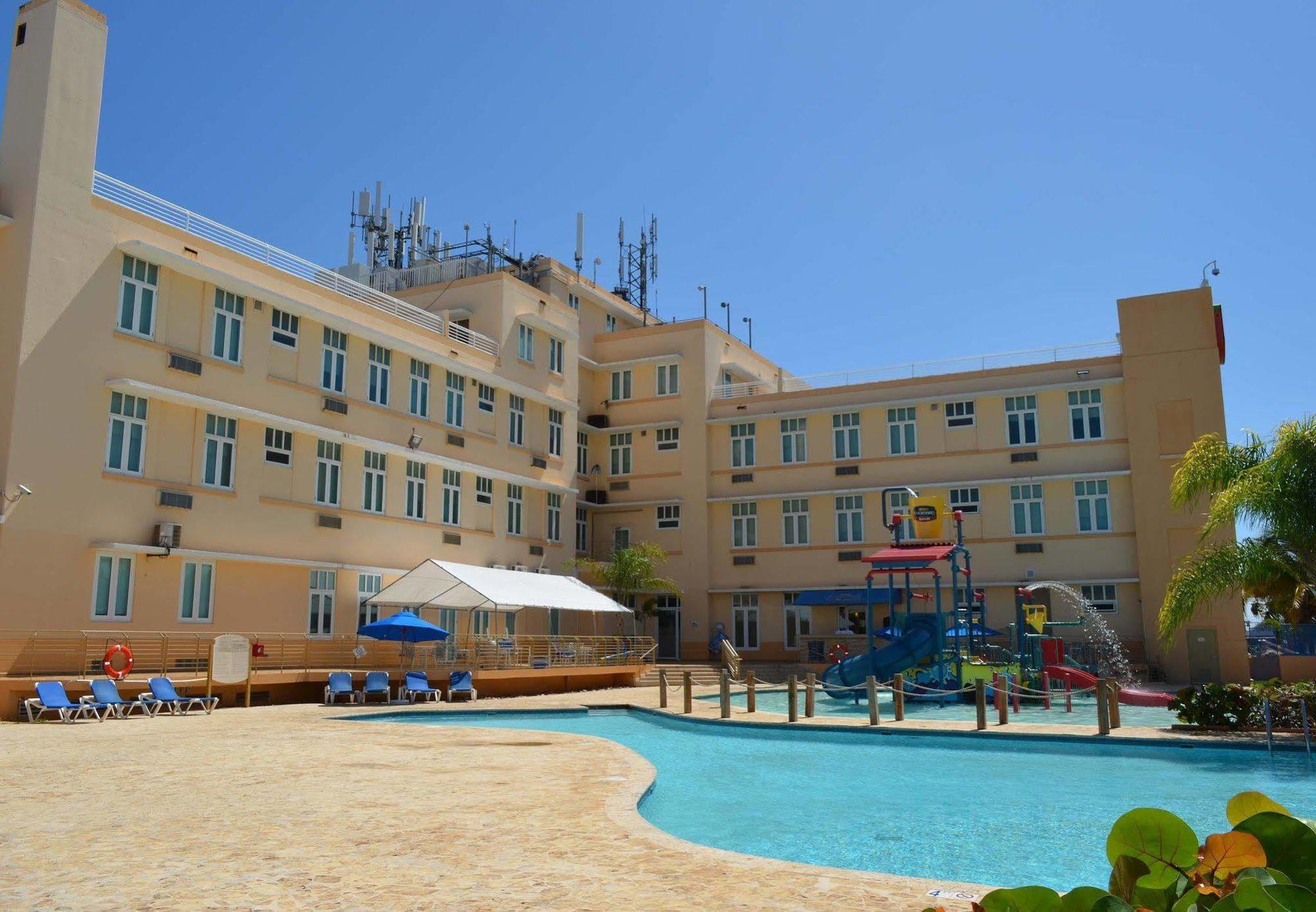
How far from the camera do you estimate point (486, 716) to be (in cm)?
2252

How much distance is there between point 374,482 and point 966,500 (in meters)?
19.3

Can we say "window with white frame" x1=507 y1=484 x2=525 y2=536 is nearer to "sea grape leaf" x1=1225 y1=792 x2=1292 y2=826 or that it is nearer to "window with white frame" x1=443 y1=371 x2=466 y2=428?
"window with white frame" x1=443 y1=371 x2=466 y2=428

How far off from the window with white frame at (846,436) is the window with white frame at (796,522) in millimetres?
2121

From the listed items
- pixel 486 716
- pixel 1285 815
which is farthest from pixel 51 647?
pixel 1285 815

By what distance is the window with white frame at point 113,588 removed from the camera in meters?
22.1

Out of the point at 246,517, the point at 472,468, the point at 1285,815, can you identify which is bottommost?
the point at 1285,815

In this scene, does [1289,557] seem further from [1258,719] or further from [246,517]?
[246,517]

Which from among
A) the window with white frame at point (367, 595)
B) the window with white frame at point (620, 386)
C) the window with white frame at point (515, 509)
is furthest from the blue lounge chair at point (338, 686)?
the window with white frame at point (620, 386)

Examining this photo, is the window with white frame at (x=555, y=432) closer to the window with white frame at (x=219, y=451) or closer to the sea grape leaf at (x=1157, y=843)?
the window with white frame at (x=219, y=451)

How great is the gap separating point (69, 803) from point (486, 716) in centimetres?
1371

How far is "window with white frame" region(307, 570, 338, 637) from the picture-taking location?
27078 mm

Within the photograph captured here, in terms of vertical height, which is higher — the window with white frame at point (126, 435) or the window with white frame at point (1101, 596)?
the window with white frame at point (126, 435)

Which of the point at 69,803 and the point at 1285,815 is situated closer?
the point at 1285,815

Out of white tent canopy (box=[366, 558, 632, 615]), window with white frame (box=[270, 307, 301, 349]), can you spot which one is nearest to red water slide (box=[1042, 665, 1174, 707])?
white tent canopy (box=[366, 558, 632, 615])
